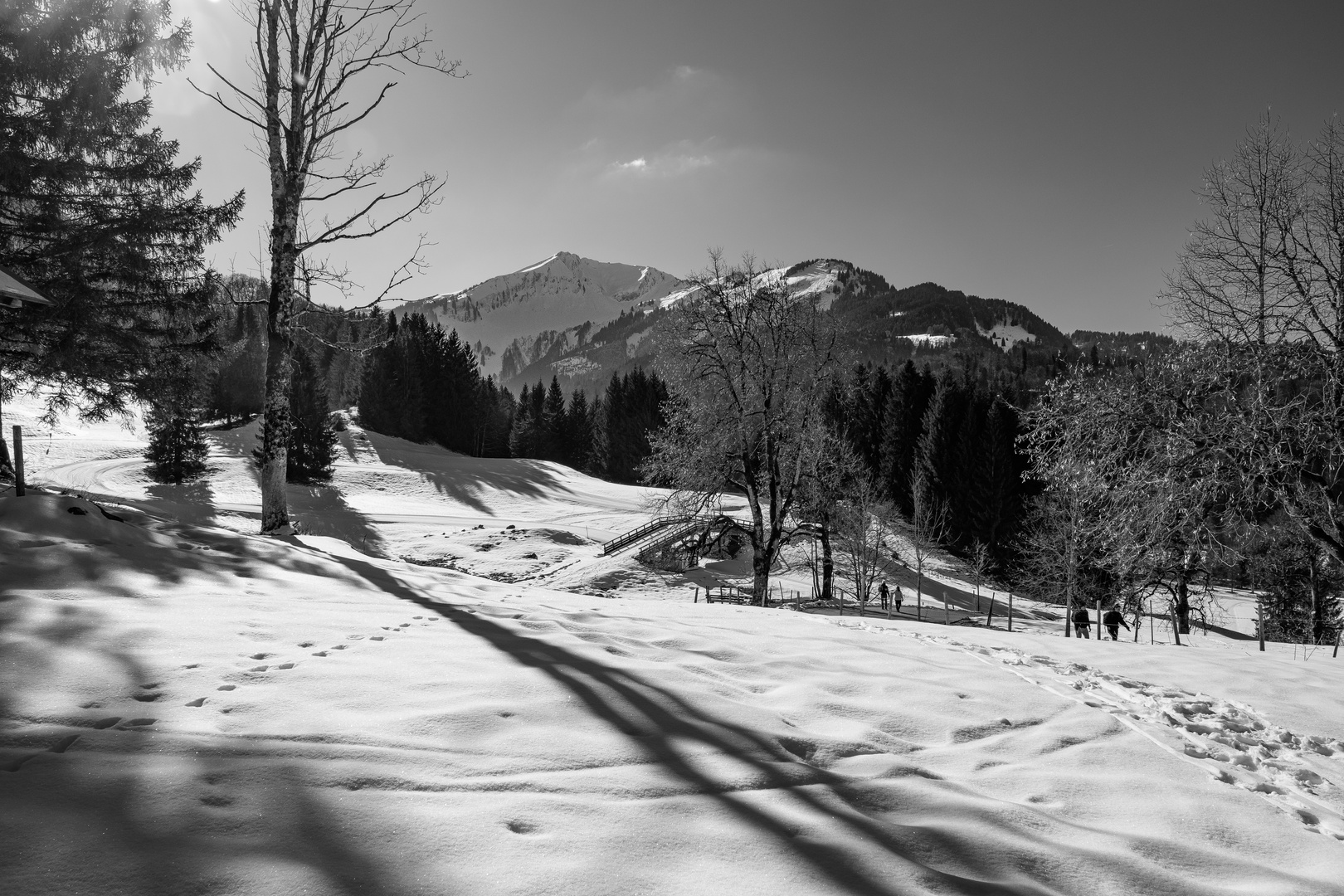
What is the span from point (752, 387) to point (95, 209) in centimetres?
1418

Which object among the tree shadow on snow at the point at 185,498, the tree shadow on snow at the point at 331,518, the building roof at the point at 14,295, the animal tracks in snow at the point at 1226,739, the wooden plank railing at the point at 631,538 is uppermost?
the building roof at the point at 14,295

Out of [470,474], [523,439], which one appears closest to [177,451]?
[470,474]

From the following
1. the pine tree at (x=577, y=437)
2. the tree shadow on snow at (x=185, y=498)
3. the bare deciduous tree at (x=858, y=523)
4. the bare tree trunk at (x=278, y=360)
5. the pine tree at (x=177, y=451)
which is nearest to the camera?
the bare tree trunk at (x=278, y=360)

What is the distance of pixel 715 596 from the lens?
2544cm

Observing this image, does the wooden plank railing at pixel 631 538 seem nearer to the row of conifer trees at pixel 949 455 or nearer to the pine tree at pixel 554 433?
the row of conifer trees at pixel 949 455

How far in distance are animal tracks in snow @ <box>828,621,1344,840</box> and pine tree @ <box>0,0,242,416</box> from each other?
1626 centimetres

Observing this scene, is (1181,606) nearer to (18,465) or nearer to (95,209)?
(18,465)

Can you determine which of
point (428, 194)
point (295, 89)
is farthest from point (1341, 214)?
point (295, 89)

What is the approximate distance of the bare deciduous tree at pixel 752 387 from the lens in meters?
16.3

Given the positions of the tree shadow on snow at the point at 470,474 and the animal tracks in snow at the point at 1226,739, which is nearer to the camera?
the animal tracks in snow at the point at 1226,739

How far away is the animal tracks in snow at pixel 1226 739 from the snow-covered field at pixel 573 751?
3 centimetres

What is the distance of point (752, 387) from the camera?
16703 mm

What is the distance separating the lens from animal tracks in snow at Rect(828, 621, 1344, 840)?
3641 mm

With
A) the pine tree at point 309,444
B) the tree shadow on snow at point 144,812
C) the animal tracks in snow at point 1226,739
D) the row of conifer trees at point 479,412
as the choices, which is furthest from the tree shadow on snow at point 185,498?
the animal tracks in snow at point 1226,739
